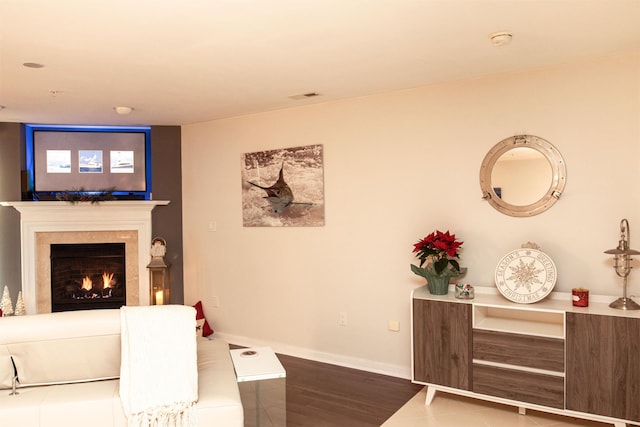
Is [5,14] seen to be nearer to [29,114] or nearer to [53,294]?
[29,114]

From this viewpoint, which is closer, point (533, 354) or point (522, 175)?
point (533, 354)

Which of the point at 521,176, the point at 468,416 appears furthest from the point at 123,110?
the point at 468,416

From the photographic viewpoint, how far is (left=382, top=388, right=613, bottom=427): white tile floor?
3055 mm

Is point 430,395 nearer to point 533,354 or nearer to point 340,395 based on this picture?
point 340,395

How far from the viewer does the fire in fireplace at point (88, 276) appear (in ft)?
17.6

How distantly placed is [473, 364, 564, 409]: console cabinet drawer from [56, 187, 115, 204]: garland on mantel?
4.10 metres

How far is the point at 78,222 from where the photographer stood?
207 inches

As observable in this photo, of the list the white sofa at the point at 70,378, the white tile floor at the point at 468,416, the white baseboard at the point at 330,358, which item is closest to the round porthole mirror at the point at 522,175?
the white tile floor at the point at 468,416

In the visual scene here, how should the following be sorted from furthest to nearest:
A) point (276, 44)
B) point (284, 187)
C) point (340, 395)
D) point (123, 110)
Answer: point (284, 187) → point (123, 110) → point (340, 395) → point (276, 44)

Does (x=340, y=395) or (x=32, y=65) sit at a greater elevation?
(x=32, y=65)

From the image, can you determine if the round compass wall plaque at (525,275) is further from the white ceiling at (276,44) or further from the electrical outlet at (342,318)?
the electrical outlet at (342,318)

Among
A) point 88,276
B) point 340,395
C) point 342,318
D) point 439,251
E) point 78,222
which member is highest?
point 78,222

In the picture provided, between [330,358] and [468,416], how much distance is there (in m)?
1.48

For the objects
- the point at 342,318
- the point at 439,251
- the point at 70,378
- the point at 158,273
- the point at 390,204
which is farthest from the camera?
the point at 158,273
